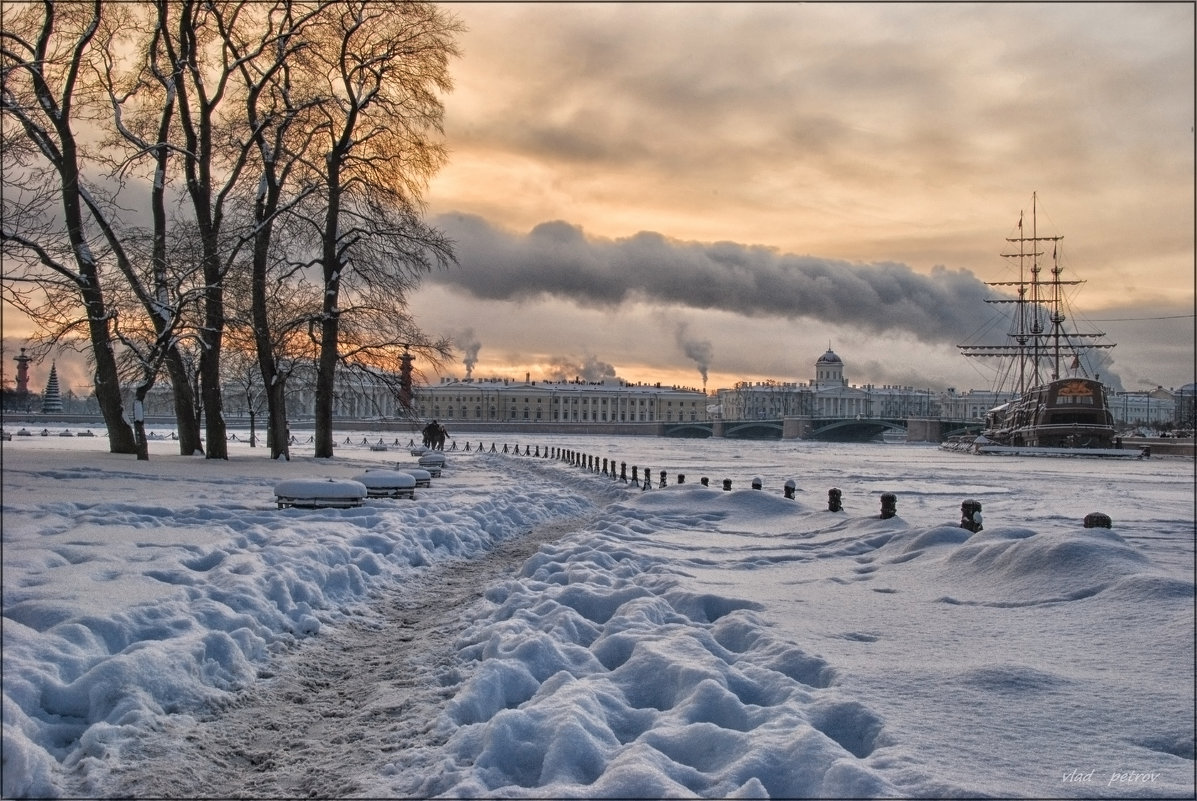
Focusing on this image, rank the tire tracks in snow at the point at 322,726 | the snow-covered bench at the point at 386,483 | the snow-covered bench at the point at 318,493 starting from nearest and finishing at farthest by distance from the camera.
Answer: the tire tracks in snow at the point at 322,726, the snow-covered bench at the point at 318,493, the snow-covered bench at the point at 386,483

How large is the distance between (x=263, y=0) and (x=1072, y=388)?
7775 cm

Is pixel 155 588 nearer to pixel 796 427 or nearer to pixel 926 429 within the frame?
pixel 926 429

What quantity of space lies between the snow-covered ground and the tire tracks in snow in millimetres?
44

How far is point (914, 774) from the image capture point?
444 cm

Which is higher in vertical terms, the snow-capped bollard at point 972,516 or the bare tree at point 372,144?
the bare tree at point 372,144

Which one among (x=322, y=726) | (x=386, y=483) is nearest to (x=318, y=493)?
(x=386, y=483)

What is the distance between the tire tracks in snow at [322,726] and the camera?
198 inches

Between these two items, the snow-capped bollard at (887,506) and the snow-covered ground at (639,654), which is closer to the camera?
the snow-covered ground at (639,654)

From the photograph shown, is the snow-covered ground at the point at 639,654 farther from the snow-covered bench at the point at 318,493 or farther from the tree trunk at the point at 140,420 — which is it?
the tree trunk at the point at 140,420

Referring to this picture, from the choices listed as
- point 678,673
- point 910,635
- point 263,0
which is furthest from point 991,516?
point 263,0

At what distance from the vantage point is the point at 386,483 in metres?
18.4

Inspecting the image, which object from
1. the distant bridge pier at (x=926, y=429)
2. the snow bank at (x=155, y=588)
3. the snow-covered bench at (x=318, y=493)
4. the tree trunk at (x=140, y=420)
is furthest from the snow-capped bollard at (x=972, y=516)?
the distant bridge pier at (x=926, y=429)

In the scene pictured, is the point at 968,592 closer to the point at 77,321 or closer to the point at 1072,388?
the point at 77,321

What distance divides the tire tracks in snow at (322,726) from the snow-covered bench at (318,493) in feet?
21.6
